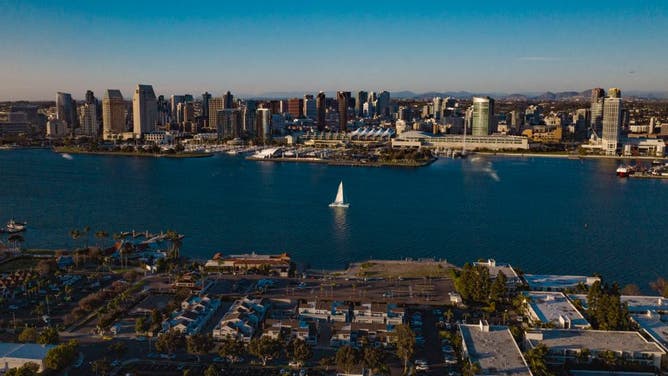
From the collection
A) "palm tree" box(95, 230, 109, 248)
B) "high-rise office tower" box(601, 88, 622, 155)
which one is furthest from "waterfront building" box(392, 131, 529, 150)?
"palm tree" box(95, 230, 109, 248)

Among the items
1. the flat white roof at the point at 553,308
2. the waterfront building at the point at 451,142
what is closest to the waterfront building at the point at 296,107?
the waterfront building at the point at 451,142

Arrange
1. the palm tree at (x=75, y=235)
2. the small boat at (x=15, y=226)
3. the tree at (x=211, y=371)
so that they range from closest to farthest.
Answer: the tree at (x=211, y=371), the palm tree at (x=75, y=235), the small boat at (x=15, y=226)

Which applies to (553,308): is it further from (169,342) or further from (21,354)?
(21,354)

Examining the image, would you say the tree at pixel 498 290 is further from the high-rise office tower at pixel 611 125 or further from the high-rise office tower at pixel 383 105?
the high-rise office tower at pixel 383 105

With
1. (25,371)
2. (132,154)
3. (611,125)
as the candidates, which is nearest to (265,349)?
(25,371)

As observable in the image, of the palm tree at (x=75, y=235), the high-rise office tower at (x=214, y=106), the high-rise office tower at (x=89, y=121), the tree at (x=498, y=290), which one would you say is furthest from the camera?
the high-rise office tower at (x=214, y=106)
